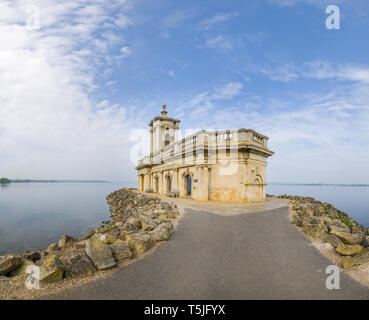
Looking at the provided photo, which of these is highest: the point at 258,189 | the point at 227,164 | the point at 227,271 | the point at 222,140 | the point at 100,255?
the point at 222,140

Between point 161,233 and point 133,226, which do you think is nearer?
point 161,233

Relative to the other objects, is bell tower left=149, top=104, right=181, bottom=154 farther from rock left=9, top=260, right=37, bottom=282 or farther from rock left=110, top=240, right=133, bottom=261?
rock left=9, top=260, right=37, bottom=282

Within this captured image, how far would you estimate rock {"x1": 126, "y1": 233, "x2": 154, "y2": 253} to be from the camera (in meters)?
6.45

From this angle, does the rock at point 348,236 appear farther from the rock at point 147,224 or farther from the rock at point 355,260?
the rock at point 147,224

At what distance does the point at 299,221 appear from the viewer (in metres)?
8.83

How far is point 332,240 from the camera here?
7008 millimetres

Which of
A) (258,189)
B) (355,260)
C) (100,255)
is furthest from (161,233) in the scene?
(258,189)

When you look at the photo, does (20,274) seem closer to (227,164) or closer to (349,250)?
(349,250)

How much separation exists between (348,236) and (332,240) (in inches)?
24.5
